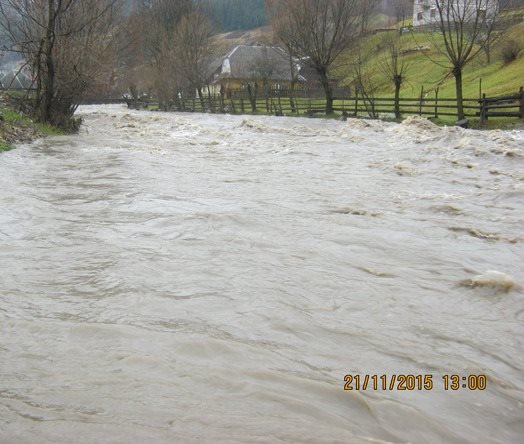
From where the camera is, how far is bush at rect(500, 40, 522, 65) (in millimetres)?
39906

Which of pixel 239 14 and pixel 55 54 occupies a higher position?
pixel 239 14

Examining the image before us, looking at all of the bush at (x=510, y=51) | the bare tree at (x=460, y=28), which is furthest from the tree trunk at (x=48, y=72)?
the bush at (x=510, y=51)

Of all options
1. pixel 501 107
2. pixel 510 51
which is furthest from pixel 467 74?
pixel 501 107

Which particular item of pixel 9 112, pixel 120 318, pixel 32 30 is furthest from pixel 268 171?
pixel 32 30

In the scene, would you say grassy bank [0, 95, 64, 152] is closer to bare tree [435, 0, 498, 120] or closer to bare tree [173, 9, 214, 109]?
bare tree [435, 0, 498, 120]

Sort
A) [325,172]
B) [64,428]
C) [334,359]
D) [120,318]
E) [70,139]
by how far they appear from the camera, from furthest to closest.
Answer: [70,139] → [325,172] → [120,318] → [334,359] → [64,428]

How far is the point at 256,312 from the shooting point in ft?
12.1

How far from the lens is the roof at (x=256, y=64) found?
6019 cm

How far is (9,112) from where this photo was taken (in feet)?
59.9

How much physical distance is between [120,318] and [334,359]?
1467mm

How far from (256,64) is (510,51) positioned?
2907 cm

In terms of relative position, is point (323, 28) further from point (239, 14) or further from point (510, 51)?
point (239, 14)

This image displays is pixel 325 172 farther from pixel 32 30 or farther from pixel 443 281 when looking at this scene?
pixel 32 30

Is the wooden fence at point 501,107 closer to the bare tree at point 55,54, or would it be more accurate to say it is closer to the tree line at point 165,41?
the tree line at point 165,41
